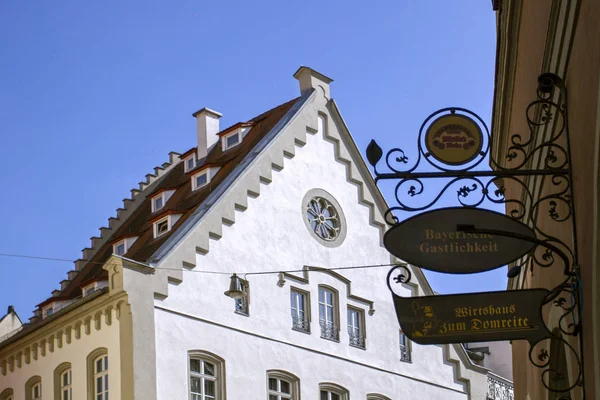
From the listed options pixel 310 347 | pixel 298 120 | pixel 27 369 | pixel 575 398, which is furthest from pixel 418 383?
pixel 575 398

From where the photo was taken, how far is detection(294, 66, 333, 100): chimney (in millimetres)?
31844

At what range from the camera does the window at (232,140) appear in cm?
3166

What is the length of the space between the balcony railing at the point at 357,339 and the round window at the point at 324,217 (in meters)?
2.35

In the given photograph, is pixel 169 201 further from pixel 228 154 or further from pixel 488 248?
pixel 488 248

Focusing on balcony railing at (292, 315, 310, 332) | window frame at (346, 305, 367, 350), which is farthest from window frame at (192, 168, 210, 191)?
window frame at (346, 305, 367, 350)

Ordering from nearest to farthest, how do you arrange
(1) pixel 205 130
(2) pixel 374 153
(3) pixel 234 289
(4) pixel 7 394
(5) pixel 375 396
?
(2) pixel 374 153
(3) pixel 234 289
(4) pixel 7 394
(5) pixel 375 396
(1) pixel 205 130

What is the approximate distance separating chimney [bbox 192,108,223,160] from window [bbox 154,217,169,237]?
5.07 meters

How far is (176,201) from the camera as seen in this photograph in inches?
1196

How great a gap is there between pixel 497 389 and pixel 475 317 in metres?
28.5

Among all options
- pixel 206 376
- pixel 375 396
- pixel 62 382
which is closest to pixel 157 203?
pixel 62 382

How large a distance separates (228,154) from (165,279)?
643 cm

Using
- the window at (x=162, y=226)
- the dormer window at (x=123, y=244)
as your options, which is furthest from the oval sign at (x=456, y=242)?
the dormer window at (x=123, y=244)

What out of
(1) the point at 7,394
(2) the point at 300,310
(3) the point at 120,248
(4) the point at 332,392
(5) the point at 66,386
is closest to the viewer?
(5) the point at 66,386

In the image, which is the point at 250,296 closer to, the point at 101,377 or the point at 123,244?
the point at 101,377
